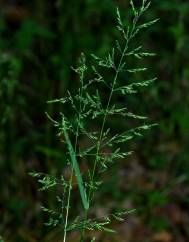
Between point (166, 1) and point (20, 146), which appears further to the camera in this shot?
point (166, 1)

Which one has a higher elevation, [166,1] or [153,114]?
[166,1]

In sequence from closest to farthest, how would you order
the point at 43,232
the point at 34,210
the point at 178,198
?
the point at 43,232, the point at 34,210, the point at 178,198

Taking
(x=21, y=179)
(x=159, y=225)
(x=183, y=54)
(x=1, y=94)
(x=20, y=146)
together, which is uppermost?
(x=1, y=94)

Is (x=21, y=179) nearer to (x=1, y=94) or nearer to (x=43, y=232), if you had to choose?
(x=43, y=232)

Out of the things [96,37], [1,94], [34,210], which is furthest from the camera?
[96,37]

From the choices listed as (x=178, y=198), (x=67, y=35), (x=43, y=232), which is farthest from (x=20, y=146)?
(x=178, y=198)

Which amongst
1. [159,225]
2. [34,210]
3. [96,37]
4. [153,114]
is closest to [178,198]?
[159,225]
